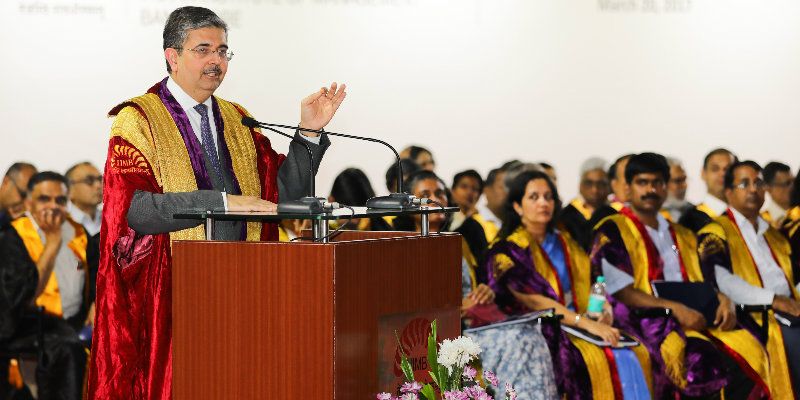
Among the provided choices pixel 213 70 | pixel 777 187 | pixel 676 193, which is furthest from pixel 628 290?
pixel 213 70

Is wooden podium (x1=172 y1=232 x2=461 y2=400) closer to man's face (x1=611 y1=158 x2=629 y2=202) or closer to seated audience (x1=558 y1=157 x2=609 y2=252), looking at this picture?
seated audience (x1=558 y1=157 x2=609 y2=252)

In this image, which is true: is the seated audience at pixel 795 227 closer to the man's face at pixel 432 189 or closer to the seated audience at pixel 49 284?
the man's face at pixel 432 189

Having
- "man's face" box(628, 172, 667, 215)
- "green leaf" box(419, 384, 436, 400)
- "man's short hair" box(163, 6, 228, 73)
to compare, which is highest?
"man's short hair" box(163, 6, 228, 73)

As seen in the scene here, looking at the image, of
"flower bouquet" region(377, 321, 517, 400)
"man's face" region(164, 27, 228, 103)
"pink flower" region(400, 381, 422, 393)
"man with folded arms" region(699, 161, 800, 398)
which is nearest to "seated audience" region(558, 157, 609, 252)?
"man with folded arms" region(699, 161, 800, 398)

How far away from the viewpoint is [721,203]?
6.10 metres

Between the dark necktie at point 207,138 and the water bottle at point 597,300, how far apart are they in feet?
9.77

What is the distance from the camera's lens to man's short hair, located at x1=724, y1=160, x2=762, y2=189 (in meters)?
6.08

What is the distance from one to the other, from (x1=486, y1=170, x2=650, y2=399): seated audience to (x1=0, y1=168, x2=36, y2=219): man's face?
2.12 metres

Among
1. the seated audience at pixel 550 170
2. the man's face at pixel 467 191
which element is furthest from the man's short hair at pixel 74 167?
the seated audience at pixel 550 170

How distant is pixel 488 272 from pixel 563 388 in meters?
0.62

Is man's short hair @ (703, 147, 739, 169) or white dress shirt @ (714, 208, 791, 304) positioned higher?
man's short hair @ (703, 147, 739, 169)

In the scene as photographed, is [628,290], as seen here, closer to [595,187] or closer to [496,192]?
[595,187]

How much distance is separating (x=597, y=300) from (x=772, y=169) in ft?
4.87

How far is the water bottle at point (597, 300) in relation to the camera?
539 cm
